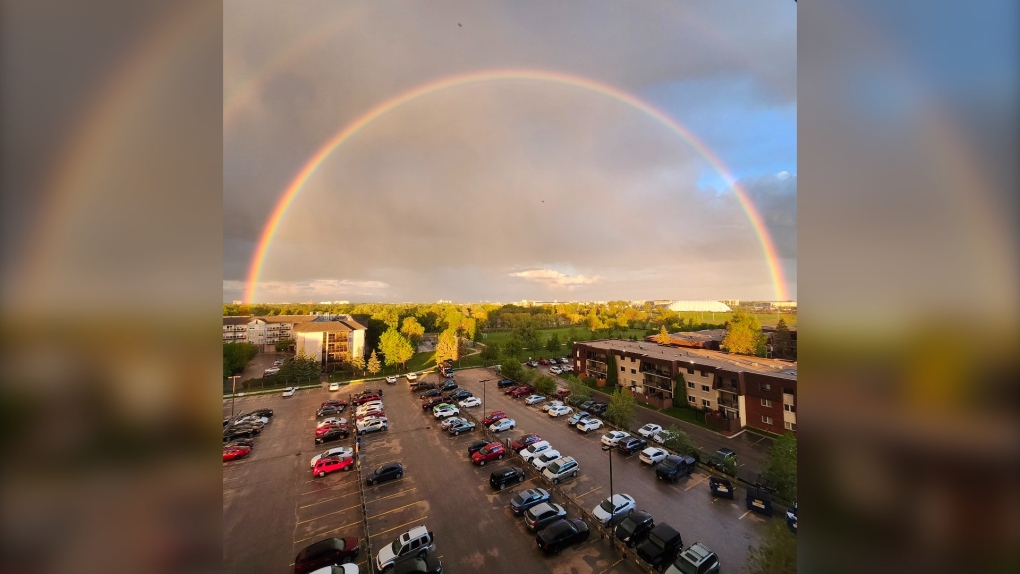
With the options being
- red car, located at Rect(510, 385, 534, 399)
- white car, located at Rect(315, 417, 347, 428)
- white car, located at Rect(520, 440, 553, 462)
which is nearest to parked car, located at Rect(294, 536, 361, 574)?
white car, located at Rect(520, 440, 553, 462)

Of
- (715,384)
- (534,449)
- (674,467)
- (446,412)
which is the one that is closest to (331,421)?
(446,412)

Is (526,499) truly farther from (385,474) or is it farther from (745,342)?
(745,342)

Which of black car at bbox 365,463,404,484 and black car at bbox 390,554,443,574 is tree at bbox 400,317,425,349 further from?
black car at bbox 390,554,443,574

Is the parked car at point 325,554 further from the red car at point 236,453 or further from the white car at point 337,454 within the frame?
the red car at point 236,453
